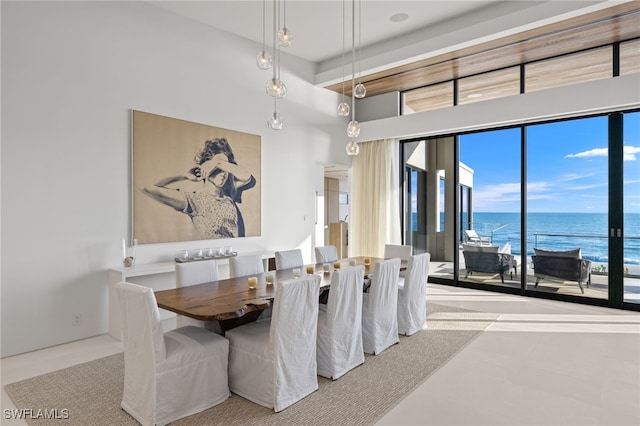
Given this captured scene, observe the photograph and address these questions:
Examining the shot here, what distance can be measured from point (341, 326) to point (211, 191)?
8.89 ft

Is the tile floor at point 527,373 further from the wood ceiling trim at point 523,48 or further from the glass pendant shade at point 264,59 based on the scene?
the wood ceiling trim at point 523,48

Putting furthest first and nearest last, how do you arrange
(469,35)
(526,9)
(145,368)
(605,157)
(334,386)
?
1. (605,157)
2. (469,35)
3. (526,9)
4. (334,386)
5. (145,368)

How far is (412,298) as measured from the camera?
4.06 meters

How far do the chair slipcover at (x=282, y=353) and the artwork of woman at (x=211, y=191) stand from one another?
2284 millimetres

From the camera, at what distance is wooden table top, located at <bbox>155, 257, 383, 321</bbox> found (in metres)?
2.49

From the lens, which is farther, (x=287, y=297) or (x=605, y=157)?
(x=605, y=157)

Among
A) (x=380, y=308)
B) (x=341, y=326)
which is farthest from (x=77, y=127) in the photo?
(x=380, y=308)

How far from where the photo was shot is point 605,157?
5.11 m

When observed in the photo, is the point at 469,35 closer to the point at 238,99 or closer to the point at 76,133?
the point at 238,99

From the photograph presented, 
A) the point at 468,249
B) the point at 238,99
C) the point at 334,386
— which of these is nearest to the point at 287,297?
the point at 334,386

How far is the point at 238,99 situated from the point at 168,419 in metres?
4.07

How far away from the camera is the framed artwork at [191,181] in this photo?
4.29 meters

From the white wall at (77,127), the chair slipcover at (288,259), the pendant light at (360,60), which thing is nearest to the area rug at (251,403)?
the white wall at (77,127)

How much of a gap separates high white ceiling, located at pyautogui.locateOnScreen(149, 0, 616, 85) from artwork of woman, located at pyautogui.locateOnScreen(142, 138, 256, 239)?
5.09 ft
